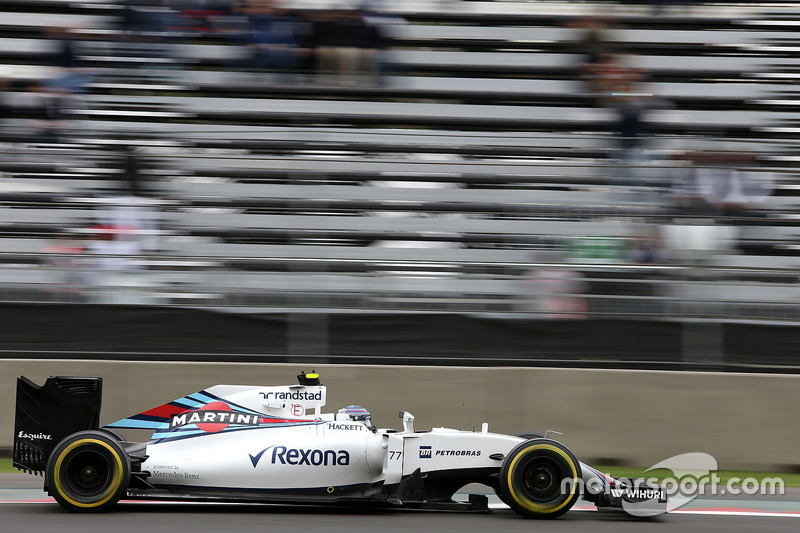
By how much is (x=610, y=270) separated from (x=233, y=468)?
12.3ft

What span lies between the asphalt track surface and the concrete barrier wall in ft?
4.60

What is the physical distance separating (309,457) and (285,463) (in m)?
0.14

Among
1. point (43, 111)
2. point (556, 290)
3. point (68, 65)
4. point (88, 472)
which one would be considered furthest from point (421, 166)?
point (88, 472)

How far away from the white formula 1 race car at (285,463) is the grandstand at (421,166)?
2242mm

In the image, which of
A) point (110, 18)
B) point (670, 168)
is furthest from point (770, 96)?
point (110, 18)

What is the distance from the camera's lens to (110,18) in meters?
11.1

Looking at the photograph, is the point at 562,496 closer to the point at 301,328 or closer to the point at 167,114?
the point at 301,328

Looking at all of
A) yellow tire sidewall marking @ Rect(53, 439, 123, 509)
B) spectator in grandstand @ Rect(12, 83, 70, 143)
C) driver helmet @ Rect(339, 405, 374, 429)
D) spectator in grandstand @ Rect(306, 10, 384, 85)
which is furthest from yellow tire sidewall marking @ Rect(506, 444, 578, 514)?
spectator in grandstand @ Rect(12, 83, 70, 143)

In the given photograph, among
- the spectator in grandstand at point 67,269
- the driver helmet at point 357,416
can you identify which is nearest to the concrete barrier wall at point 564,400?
the spectator in grandstand at point 67,269

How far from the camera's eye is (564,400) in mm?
7797

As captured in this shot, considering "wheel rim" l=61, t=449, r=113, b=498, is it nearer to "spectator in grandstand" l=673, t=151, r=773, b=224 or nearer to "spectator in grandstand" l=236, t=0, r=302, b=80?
A: "spectator in grandstand" l=673, t=151, r=773, b=224

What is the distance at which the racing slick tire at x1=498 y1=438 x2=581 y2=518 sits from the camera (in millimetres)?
5629

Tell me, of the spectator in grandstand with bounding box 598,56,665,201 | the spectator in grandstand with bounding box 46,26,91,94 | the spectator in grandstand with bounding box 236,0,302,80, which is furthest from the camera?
the spectator in grandstand with bounding box 236,0,302,80
